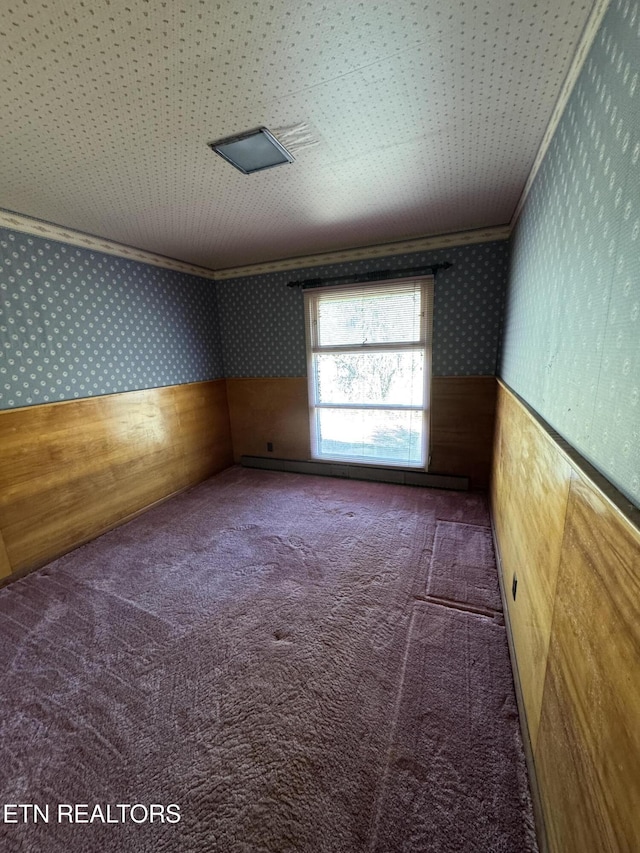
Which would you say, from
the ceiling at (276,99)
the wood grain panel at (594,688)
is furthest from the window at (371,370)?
the wood grain panel at (594,688)

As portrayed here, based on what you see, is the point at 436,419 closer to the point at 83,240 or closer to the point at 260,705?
the point at 260,705

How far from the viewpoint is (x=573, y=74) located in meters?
1.09

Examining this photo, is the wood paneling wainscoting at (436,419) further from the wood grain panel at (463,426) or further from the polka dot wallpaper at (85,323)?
the polka dot wallpaper at (85,323)

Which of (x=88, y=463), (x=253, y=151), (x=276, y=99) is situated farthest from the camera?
(x=88, y=463)

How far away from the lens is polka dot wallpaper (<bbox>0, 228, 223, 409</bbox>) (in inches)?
84.4

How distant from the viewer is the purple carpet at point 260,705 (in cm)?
100

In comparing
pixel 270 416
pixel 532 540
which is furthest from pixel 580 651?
pixel 270 416

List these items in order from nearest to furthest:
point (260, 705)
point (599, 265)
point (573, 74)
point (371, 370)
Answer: point (599, 265), point (573, 74), point (260, 705), point (371, 370)

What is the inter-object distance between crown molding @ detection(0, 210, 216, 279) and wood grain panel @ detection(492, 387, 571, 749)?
3164 mm

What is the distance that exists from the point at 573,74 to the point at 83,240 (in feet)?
9.74

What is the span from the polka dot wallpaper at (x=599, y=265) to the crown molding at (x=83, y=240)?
2.96 meters

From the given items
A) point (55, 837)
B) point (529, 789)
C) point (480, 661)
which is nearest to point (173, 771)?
point (55, 837)

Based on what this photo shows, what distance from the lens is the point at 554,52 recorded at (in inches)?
40.9

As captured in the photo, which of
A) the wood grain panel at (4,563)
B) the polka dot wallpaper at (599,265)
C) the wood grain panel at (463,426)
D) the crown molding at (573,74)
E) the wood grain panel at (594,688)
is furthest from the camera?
the wood grain panel at (463,426)
